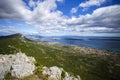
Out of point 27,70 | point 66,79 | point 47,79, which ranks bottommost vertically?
point 66,79

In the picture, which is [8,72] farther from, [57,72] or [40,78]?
[57,72]

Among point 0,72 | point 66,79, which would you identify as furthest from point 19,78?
point 66,79

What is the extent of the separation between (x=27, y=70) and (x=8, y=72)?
649 centimetres

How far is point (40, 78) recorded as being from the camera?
38.2 meters

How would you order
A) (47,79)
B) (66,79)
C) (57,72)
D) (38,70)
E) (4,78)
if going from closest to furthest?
1. (4,78)
2. (47,79)
3. (38,70)
4. (66,79)
5. (57,72)

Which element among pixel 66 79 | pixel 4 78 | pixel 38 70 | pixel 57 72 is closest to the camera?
pixel 4 78

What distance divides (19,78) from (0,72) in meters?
8.77

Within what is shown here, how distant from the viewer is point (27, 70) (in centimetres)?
4091

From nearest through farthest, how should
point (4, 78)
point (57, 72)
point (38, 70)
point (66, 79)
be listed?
point (4, 78) < point (38, 70) < point (66, 79) < point (57, 72)

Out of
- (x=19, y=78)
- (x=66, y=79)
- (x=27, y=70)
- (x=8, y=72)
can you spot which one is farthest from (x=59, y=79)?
(x=8, y=72)

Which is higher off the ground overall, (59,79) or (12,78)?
(12,78)

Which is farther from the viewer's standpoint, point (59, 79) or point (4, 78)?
point (59, 79)

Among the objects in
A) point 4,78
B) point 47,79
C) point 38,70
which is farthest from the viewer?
point 38,70

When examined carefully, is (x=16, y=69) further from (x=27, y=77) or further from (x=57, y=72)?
(x=57, y=72)
